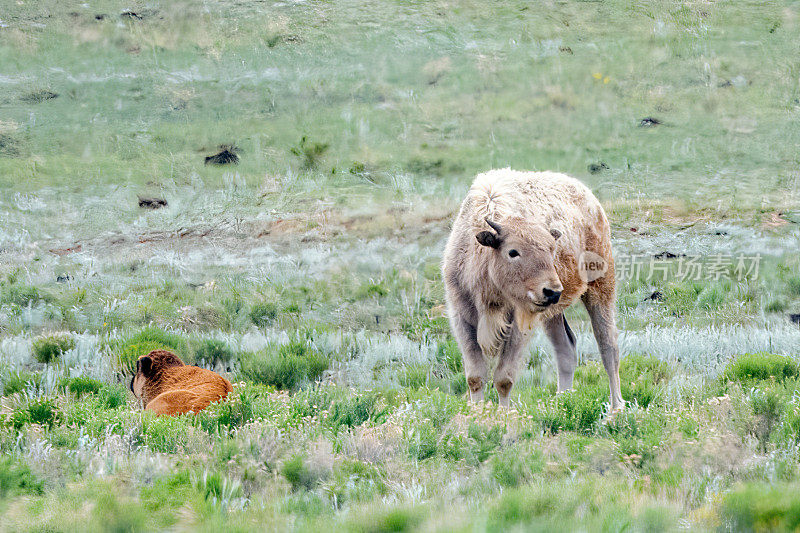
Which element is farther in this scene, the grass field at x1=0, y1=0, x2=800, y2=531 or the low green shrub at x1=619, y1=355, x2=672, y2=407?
the low green shrub at x1=619, y1=355, x2=672, y2=407

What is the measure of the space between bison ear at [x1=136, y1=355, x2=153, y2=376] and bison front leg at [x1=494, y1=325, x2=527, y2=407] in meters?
2.93

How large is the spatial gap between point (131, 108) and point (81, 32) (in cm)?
561

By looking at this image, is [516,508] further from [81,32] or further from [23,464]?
[81,32]

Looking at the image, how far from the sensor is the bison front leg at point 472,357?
647 cm

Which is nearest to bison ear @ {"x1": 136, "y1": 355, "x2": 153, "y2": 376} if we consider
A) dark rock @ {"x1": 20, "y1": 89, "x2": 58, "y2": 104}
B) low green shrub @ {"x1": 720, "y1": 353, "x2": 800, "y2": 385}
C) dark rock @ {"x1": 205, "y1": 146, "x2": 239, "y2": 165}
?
low green shrub @ {"x1": 720, "y1": 353, "x2": 800, "y2": 385}

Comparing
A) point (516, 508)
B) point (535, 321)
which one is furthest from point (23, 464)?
point (535, 321)

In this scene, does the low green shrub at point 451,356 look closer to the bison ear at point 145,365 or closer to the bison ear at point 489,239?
the bison ear at point 489,239

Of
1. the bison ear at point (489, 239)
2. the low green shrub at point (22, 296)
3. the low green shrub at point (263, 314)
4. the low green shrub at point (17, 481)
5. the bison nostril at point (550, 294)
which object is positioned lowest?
the low green shrub at point (22, 296)

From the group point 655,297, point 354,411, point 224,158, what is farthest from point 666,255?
point 224,158

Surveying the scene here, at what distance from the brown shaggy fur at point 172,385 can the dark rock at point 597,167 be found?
2025cm

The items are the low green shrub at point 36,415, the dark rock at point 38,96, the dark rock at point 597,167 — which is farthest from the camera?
the dark rock at point 38,96

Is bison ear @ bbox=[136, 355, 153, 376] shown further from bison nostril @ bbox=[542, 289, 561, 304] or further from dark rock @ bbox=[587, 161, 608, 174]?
dark rock @ bbox=[587, 161, 608, 174]

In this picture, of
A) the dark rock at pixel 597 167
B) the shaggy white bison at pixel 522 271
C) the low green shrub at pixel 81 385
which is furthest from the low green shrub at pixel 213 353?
the dark rock at pixel 597 167

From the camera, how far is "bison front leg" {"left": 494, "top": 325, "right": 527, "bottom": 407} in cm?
637
